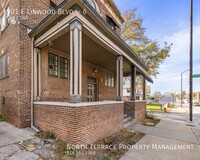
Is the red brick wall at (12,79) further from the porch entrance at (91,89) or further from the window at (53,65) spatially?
the porch entrance at (91,89)

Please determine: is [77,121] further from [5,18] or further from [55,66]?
[5,18]

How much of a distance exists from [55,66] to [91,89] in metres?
3.86

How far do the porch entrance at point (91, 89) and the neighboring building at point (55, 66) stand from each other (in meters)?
2.50

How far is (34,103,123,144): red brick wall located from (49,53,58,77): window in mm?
1851

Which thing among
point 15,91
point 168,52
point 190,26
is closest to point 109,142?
point 15,91

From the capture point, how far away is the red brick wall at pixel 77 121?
13.5ft

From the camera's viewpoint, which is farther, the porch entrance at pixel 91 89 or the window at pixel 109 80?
the window at pixel 109 80

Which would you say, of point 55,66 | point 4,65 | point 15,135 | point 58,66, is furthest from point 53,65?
point 15,135

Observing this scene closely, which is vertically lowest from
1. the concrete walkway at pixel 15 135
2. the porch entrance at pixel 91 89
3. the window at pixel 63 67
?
the concrete walkway at pixel 15 135

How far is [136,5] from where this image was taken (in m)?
17.7

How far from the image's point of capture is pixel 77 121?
4.07 m

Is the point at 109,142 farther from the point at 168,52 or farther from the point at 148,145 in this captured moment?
the point at 168,52

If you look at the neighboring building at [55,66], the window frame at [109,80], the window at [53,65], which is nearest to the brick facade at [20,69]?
the neighboring building at [55,66]

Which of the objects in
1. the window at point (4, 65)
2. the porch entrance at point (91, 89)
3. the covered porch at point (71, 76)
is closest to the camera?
the covered porch at point (71, 76)
